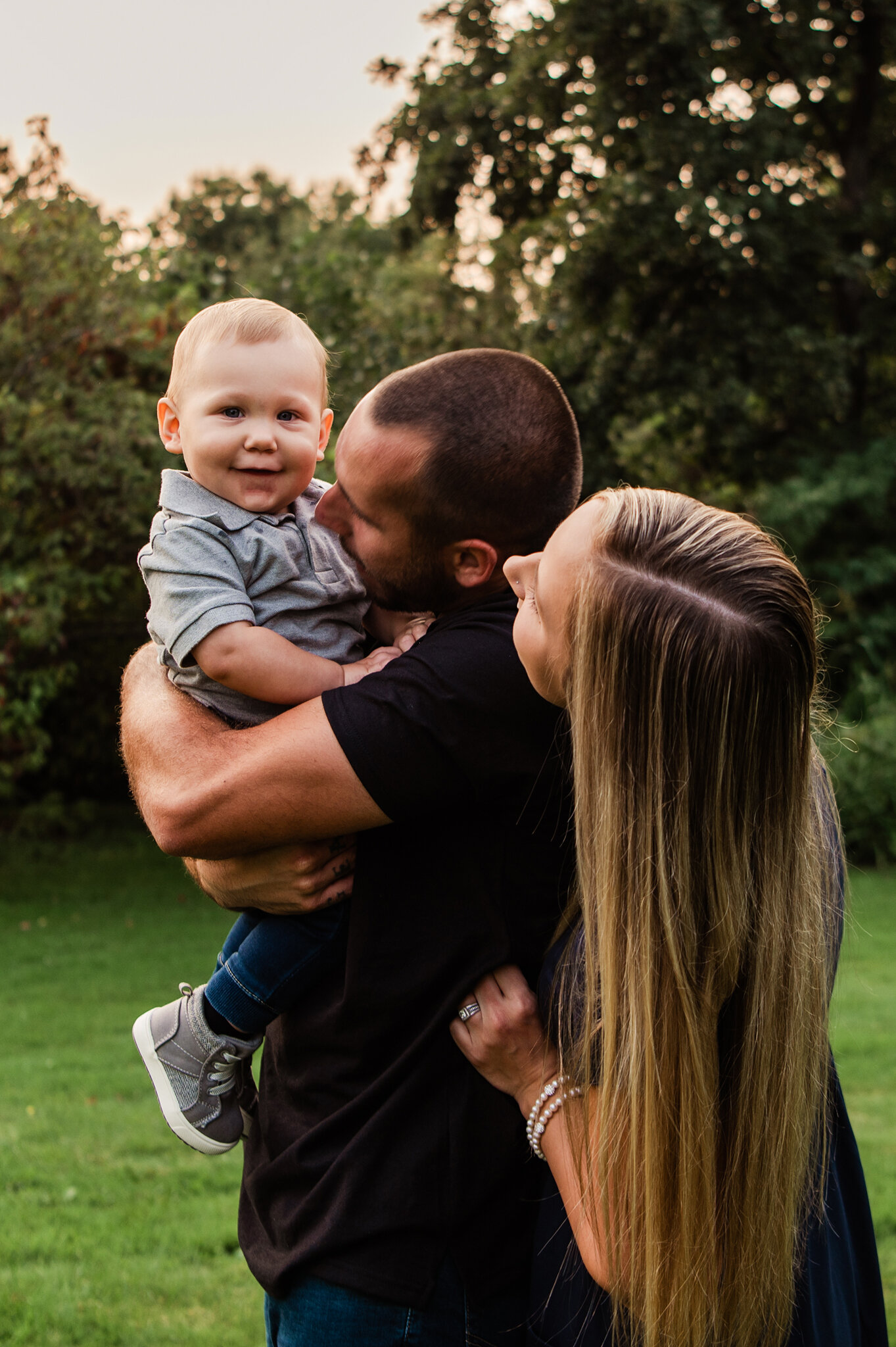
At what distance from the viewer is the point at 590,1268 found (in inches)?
57.2

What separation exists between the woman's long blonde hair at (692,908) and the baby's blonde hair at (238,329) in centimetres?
78

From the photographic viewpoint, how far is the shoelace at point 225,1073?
1984 millimetres

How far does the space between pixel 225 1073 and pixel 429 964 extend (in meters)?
0.66

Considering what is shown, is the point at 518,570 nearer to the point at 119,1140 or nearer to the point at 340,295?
the point at 119,1140

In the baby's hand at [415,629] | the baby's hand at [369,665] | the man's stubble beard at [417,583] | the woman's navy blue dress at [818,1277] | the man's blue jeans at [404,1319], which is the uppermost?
the man's stubble beard at [417,583]

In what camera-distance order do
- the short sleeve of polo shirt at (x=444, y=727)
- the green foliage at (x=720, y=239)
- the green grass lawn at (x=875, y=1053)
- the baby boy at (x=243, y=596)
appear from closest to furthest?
the short sleeve of polo shirt at (x=444, y=727) → the baby boy at (x=243, y=596) → the green grass lawn at (x=875, y=1053) → the green foliage at (x=720, y=239)

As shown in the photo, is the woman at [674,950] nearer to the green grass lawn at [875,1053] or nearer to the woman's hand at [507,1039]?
the woman's hand at [507,1039]

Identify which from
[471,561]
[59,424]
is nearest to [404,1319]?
[471,561]

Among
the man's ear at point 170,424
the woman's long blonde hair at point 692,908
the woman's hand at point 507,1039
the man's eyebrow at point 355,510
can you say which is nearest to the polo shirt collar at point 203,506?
the man's ear at point 170,424

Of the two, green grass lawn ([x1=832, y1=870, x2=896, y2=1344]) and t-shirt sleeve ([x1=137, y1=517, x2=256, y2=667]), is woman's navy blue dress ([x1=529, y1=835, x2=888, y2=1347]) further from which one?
green grass lawn ([x1=832, y1=870, x2=896, y2=1344])

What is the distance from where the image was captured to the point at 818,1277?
162 cm

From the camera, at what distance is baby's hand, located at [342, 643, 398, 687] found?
1807mm

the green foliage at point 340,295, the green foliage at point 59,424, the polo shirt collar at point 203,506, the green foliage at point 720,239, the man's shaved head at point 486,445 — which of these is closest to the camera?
the man's shaved head at point 486,445

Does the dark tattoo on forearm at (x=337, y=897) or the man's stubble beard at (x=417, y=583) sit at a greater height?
the man's stubble beard at (x=417, y=583)
